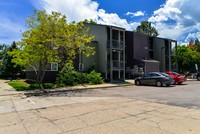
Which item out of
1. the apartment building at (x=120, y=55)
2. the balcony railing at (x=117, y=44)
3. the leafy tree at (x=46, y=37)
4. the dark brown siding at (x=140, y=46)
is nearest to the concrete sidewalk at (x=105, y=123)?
the leafy tree at (x=46, y=37)

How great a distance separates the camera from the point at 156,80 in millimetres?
20828

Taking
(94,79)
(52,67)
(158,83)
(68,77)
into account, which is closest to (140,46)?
(158,83)

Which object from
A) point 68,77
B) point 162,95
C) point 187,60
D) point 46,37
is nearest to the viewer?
point 162,95

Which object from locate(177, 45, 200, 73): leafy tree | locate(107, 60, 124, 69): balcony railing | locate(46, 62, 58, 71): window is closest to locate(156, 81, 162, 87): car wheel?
locate(107, 60, 124, 69): balcony railing

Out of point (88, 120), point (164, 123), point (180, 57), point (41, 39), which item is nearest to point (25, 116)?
point (88, 120)

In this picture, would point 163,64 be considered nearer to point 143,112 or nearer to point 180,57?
point 180,57

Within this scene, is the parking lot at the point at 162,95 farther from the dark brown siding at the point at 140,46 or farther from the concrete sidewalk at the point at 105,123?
the dark brown siding at the point at 140,46

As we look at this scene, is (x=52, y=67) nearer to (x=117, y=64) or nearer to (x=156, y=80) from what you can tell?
(x=117, y=64)

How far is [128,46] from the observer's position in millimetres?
33562

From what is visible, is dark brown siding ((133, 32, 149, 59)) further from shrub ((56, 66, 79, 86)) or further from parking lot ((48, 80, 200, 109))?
parking lot ((48, 80, 200, 109))

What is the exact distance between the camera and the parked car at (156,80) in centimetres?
2014

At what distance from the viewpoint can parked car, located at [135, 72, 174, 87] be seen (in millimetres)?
20141

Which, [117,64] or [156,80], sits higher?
[117,64]

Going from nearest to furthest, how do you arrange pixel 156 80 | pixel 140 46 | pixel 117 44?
pixel 156 80
pixel 117 44
pixel 140 46
